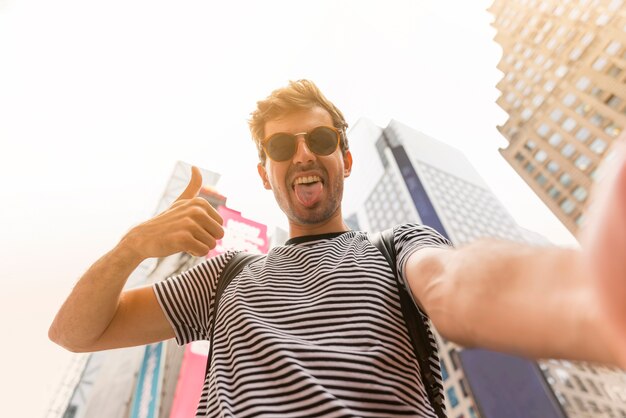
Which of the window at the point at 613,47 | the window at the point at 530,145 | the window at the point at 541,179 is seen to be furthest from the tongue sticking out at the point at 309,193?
the window at the point at 530,145

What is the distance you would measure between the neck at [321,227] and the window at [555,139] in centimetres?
4846

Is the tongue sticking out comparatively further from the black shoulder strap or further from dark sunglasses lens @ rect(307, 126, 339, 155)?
the black shoulder strap

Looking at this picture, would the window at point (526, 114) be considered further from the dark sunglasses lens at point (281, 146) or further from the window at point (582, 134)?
the dark sunglasses lens at point (281, 146)

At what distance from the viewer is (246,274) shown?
1667 mm

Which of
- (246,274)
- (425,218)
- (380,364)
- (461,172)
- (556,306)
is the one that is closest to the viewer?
(556,306)

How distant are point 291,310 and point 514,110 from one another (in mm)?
55627

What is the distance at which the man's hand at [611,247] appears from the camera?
1.21 ft

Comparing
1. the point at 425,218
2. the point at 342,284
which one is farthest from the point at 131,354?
the point at 425,218

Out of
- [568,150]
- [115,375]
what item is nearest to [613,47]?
[568,150]

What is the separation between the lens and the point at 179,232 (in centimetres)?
146

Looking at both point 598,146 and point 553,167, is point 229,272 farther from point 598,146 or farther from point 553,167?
point 553,167

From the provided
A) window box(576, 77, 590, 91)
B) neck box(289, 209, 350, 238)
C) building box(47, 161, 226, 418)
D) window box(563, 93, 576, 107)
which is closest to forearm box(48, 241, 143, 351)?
neck box(289, 209, 350, 238)

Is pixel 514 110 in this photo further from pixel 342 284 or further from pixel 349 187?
pixel 342 284

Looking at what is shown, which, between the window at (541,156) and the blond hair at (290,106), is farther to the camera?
the window at (541,156)
